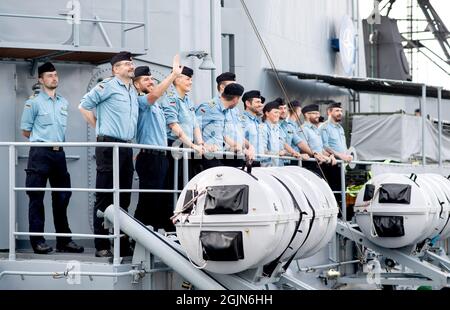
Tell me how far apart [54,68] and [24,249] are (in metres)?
1.61

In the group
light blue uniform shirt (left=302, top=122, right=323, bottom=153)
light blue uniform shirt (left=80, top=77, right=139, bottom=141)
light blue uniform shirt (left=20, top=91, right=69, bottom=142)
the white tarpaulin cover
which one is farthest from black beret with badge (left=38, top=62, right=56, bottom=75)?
the white tarpaulin cover

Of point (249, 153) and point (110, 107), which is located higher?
point (110, 107)

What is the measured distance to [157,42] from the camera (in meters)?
9.81

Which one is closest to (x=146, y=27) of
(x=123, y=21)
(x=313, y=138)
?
(x=123, y=21)

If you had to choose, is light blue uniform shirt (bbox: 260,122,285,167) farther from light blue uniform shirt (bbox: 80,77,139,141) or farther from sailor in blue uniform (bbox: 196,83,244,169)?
light blue uniform shirt (bbox: 80,77,139,141)

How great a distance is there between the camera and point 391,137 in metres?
16.0

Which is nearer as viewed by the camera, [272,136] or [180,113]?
[180,113]

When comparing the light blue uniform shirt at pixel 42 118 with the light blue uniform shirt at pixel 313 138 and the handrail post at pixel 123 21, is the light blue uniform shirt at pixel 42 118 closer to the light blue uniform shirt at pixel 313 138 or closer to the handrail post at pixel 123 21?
the handrail post at pixel 123 21

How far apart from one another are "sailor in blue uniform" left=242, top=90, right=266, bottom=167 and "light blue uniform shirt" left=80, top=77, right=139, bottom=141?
2.09 m

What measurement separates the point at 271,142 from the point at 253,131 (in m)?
0.54

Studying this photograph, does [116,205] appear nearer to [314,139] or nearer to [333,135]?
[314,139]

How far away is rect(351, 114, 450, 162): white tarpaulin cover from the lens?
15.9 meters

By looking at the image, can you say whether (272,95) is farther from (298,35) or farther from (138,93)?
(138,93)

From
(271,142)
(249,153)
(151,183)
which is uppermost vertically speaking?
Result: (271,142)
